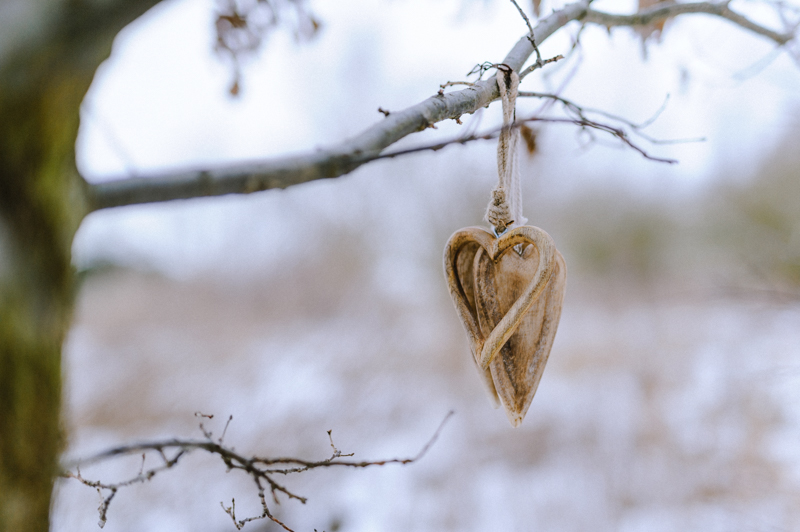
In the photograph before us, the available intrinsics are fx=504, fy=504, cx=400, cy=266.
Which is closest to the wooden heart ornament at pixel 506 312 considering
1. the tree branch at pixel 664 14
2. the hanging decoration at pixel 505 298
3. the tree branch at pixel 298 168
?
the hanging decoration at pixel 505 298

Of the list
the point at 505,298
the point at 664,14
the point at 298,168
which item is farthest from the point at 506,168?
the point at 664,14

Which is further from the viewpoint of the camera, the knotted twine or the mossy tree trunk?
the knotted twine

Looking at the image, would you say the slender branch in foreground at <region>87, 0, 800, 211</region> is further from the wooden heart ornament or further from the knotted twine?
the wooden heart ornament

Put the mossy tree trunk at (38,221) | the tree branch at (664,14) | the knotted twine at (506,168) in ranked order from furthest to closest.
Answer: the tree branch at (664,14)
the knotted twine at (506,168)
the mossy tree trunk at (38,221)

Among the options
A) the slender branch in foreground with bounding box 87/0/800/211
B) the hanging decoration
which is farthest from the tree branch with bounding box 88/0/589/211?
the hanging decoration

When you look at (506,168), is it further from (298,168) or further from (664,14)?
(664,14)

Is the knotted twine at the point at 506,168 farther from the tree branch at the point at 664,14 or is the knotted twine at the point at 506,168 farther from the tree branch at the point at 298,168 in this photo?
the tree branch at the point at 664,14

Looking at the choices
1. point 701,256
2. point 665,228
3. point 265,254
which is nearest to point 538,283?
point 265,254
